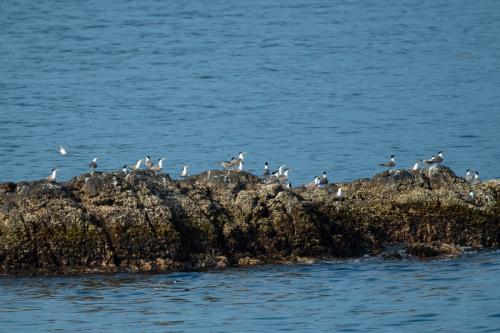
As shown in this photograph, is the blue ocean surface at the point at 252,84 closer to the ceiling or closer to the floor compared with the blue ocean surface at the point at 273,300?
closer to the ceiling

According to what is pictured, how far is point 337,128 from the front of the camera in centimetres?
4462

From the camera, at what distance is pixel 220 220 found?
25.5 meters

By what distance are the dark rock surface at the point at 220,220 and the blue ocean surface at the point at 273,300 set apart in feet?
1.25

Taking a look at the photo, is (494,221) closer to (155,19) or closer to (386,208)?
(386,208)

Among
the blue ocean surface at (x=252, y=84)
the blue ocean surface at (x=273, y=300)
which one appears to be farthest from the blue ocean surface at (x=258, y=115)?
the blue ocean surface at (x=252, y=84)

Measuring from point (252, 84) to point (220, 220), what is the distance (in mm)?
32322

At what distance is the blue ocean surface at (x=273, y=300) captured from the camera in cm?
2305

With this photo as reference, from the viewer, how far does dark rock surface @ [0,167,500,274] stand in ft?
80.7

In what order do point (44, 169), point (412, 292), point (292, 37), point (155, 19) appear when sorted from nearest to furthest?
1. point (412, 292)
2. point (44, 169)
3. point (292, 37)
4. point (155, 19)

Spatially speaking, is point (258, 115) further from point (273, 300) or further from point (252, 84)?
point (273, 300)

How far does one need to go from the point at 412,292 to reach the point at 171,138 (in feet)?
67.2

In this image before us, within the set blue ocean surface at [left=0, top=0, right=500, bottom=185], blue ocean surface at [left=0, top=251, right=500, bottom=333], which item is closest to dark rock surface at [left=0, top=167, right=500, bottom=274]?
blue ocean surface at [left=0, top=251, right=500, bottom=333]

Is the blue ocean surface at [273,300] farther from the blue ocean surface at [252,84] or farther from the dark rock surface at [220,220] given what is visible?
the blue ocean surface at [252,84]

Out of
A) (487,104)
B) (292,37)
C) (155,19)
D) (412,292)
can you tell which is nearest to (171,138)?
(487,104)
